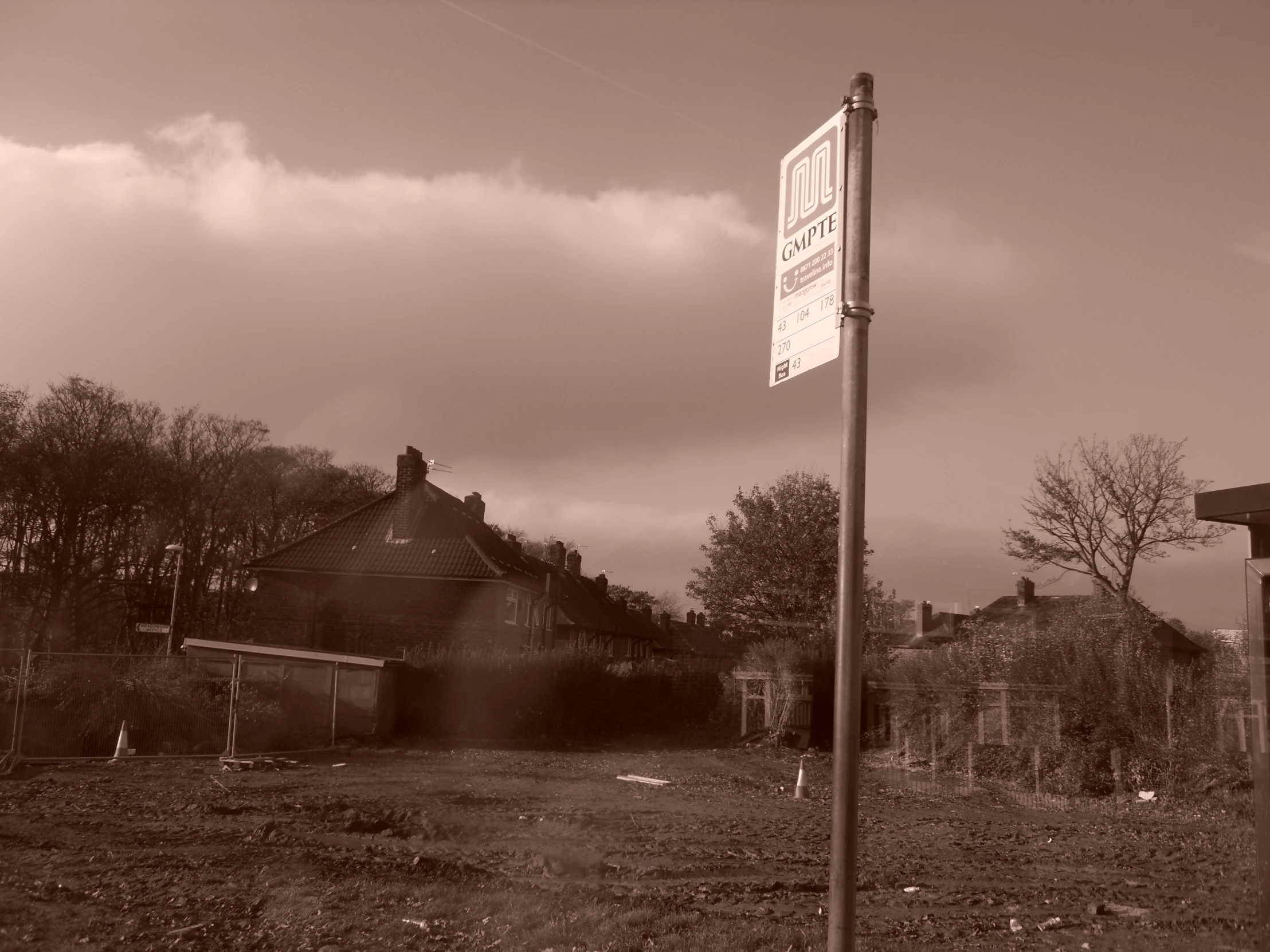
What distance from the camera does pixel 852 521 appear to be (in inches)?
131

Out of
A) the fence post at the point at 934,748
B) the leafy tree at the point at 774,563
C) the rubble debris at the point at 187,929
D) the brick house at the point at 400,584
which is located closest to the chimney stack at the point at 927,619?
the leafy tree at the point at 774,563

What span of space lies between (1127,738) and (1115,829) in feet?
13.2

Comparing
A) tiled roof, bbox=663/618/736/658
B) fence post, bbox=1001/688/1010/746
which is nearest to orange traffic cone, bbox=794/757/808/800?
fence post, bbox=1001/688/1010/746

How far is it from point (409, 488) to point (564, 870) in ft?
117

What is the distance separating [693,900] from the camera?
7695mm

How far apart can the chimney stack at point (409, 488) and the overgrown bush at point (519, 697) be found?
1268 cm

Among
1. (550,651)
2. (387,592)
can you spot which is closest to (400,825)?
(550,651)

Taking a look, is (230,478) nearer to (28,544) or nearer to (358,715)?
(28,544)

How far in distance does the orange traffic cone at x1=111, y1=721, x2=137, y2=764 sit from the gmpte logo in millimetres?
19517

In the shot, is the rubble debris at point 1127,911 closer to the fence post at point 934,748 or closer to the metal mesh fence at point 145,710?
the fence post at point 934,748

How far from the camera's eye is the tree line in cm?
3947

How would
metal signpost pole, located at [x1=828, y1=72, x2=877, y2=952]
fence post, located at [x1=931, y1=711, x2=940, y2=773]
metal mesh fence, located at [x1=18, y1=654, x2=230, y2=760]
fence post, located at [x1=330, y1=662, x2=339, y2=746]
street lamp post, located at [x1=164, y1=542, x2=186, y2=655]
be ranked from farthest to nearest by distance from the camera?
street lamp post, located at [x1=164, y1=542, x2=186, y2=655] < fence post, located at [x1=330, y1=662, x2=339, y2=746] < fence post, located at [x1=931, y1=711, x2=940, y2=773] < metal mesh fence, located at [x1=18, y1=654, x2=230, y2=760] < metal signpost pole, located at [x1=828, y1=72, x2=877, y2=952]

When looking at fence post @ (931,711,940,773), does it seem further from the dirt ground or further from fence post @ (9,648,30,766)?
fence post @ (9,648,30,766)

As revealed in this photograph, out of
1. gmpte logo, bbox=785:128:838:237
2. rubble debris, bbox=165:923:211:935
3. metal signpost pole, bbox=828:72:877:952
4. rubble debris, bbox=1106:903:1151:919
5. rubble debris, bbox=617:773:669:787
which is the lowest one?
rubble debris, bbox=617:773:669:787
